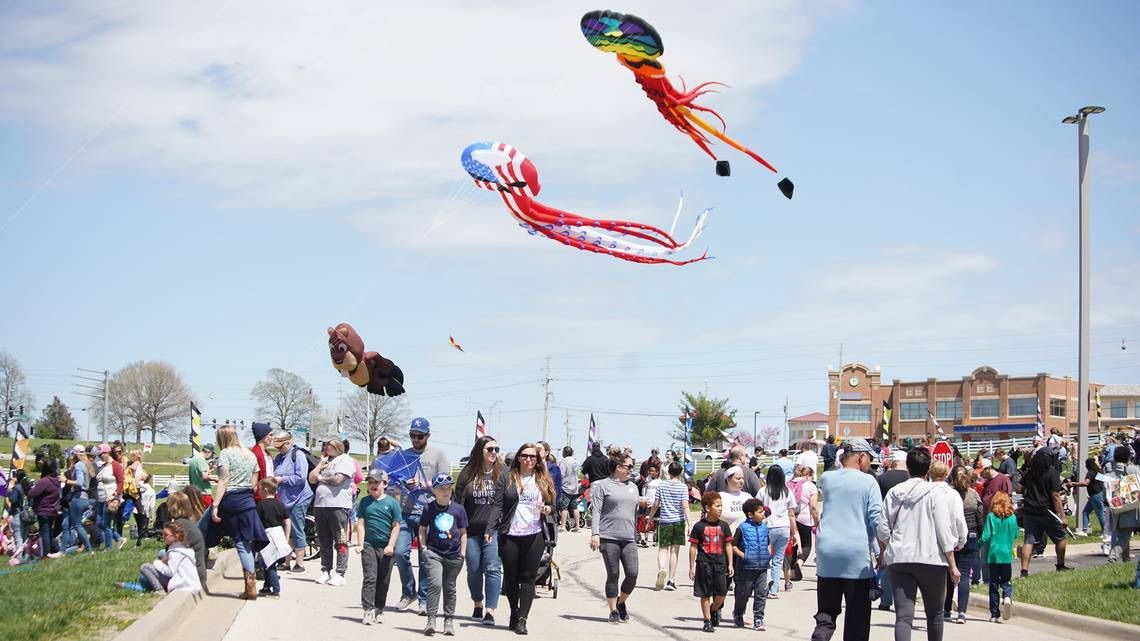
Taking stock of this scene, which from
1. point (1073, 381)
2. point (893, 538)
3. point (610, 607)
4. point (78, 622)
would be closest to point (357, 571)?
point (610, 607)

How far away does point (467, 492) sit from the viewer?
1245cm

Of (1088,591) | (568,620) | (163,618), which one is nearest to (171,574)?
(163,618)

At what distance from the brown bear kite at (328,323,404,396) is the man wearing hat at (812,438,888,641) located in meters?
9.68

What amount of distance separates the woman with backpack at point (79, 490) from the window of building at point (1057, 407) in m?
86.4

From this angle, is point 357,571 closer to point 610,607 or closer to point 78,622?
point 610,607

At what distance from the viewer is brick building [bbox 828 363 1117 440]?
95.4 meters

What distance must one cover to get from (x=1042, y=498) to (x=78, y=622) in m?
12.5

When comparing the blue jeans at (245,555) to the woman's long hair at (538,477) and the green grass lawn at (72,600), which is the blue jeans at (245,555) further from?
the woman's long hair at (538,477)

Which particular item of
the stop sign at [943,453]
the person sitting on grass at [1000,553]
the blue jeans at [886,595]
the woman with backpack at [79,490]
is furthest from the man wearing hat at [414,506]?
the stop sign at [943,453]

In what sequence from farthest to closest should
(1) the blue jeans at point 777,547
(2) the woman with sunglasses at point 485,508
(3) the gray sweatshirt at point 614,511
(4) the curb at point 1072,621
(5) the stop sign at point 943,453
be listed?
(5) the stop sign at point 943,453 < (1) the blue jeans at point 777,547 < (3) the gray sweatshirt at point 614,511 < (2) the woman with sunglasses at point 485,508 < (4) the curb at point 1072,621

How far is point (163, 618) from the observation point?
35.4 feet

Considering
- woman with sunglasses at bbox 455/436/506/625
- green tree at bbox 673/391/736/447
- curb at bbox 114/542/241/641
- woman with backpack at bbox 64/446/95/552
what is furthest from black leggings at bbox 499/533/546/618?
green tree at bbox 673/391/736/447

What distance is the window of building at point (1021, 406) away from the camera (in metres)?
95.7

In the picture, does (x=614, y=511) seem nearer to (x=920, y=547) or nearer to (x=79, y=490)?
(x=920, y=547)
